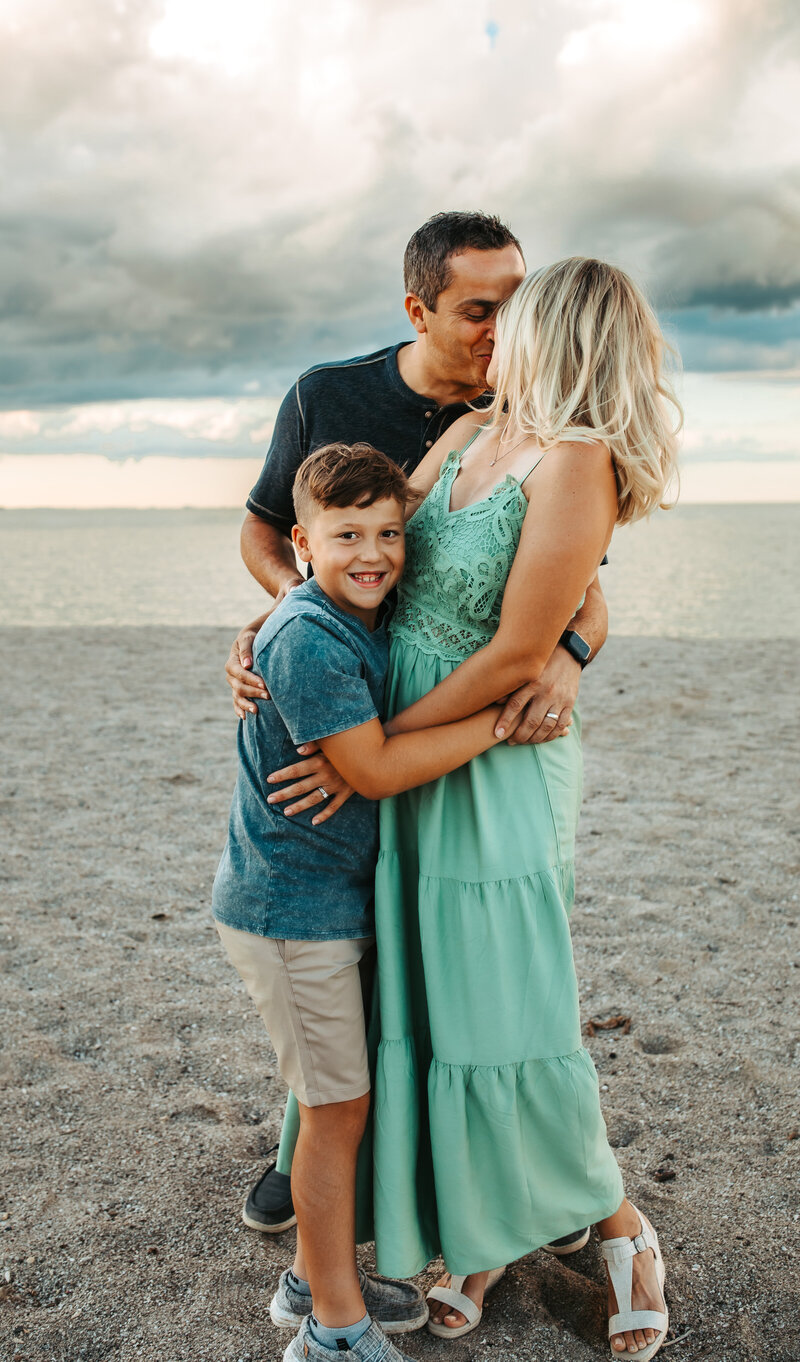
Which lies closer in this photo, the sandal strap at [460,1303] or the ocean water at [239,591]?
the sandal strap at [460,1303]

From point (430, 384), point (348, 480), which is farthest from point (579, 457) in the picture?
Result: point (430, 384)

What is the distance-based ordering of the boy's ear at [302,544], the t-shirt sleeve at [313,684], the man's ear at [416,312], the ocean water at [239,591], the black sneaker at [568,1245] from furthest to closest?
1. the ocean water at [239,591]
2. the man's ear at [416,312]
3. the black sneaker at [568,1245]
4. the boy's ear at [302,544]
5. the t-shirt sleeve at [313,684]

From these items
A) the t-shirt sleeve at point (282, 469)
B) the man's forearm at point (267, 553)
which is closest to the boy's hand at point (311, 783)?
the man's forearm at point (267, 553)

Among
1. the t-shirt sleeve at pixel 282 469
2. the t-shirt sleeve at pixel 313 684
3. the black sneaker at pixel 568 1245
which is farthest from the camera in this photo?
the t-shirt sleeve at pixel 282 469

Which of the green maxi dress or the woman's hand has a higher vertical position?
the woman's hand

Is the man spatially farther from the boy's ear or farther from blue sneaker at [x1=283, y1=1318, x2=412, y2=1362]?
blue sneaker at [x1=283, y1=1318, x2=412, y2=1362]

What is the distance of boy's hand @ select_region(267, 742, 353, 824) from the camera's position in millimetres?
1859

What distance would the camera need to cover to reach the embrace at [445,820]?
1.85m

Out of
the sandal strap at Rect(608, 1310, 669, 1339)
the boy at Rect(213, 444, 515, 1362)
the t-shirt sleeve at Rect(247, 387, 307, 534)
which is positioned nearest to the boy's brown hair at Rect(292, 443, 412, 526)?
the boy at Rect(213, 444, 515, 1362)

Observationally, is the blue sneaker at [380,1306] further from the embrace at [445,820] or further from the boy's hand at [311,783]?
the boy's hand at [311,783]

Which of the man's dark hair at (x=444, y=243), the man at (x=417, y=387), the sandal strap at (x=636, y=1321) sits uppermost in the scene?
the man's dark hair at (x=444, y=243)

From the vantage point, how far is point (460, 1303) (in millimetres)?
2188

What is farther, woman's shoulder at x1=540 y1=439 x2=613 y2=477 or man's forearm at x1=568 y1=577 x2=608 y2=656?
man's forearm at x1=568 y1=577 x2=608 y2=656

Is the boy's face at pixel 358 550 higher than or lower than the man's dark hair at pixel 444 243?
lower
